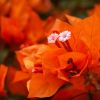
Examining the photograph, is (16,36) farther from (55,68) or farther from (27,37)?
(55,68)

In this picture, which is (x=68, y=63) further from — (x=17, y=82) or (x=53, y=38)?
(x=17, y=82)

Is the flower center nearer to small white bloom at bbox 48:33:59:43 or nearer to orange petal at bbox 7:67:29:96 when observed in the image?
small white bloom at bbox 48:33:59:43

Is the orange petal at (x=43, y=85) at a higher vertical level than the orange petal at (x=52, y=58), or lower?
lower

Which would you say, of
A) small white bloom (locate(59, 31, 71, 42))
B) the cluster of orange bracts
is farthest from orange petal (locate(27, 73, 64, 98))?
small white bloom (locate(59, 31, 71, 42))

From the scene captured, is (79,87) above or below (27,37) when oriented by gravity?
above

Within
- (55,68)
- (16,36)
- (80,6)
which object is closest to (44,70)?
(55,68)

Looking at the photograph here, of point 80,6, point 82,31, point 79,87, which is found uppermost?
point 82,31

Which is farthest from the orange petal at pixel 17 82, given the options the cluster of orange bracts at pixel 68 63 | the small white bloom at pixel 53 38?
the small white bloom at pixel 53 38

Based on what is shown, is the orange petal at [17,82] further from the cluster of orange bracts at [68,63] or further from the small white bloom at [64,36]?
the small white bloom at [64,36]
